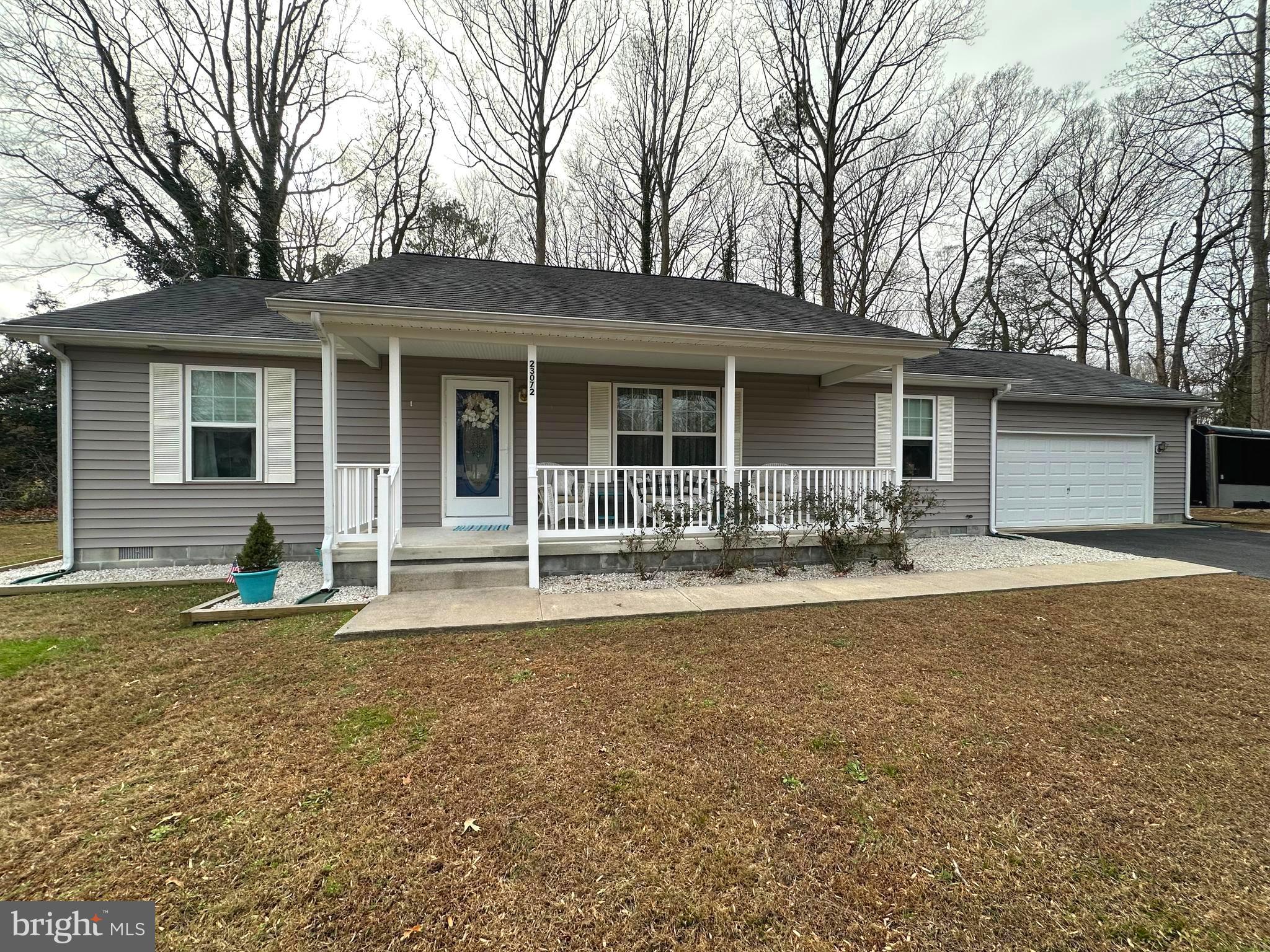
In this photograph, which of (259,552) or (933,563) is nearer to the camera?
(259,552)

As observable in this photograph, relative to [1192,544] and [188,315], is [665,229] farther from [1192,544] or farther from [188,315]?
[1192,544]

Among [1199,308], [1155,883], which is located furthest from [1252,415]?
[1155,883]

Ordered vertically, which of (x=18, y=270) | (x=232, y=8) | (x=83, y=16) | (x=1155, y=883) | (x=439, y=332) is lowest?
(x=1155, y=883)

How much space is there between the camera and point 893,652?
3.80 metres

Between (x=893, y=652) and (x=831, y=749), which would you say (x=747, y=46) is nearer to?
(x=893, y=652)

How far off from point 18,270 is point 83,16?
Result: 569 centimetres

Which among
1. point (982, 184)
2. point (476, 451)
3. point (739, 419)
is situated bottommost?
point (476, 451)

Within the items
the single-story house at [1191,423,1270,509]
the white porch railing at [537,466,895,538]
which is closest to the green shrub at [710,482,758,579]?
the white porch railing at [537,466,895,538]

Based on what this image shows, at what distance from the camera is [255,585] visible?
481 centimetres

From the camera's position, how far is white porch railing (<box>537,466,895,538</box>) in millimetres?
5938

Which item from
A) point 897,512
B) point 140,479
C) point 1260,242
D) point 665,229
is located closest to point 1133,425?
point 1260,242

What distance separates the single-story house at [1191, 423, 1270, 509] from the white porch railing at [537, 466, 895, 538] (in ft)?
40.2

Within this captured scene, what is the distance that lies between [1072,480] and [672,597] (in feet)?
32.1

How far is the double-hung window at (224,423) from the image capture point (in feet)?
21.7
